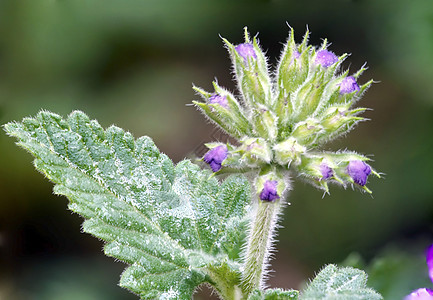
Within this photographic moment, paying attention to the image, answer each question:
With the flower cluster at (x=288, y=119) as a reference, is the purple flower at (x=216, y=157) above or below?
below

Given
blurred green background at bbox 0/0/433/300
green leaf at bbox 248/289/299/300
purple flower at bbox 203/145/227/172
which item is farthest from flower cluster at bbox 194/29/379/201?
blurred green background at bbox 0/0/433/300

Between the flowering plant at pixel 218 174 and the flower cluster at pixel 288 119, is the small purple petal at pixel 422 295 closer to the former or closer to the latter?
the flowering plant at pixel 218 174

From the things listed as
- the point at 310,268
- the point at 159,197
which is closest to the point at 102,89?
the point at 310,268

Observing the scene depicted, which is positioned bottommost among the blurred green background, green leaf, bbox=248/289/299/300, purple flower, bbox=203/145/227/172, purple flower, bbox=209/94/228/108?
green leaf, bbox=248/289/299/300

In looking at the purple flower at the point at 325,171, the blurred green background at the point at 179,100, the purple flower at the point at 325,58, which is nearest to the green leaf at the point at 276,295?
the purple flower at the point at 325,171

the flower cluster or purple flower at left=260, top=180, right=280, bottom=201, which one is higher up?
the flower cluster

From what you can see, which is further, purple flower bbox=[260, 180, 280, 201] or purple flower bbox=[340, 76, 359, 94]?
purple flower bbox=[340, 76, 359, 94]

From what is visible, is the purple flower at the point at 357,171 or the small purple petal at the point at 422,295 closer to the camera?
the small purple petal at the point at 422,295

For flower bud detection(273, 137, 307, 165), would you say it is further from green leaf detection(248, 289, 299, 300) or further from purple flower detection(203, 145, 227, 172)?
green leaf detection(248, 289, 299, 300)

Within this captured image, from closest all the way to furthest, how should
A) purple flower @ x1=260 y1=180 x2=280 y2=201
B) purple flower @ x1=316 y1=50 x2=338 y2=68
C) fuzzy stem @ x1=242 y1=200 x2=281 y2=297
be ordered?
purple flower @ x1=260 y1=180 x2=280 y2=201
fuzzy stem @ x1=242 y1=200 x2=281 y2=297
purple flower @ x1=316 y1=50 x2=338 y2=68
